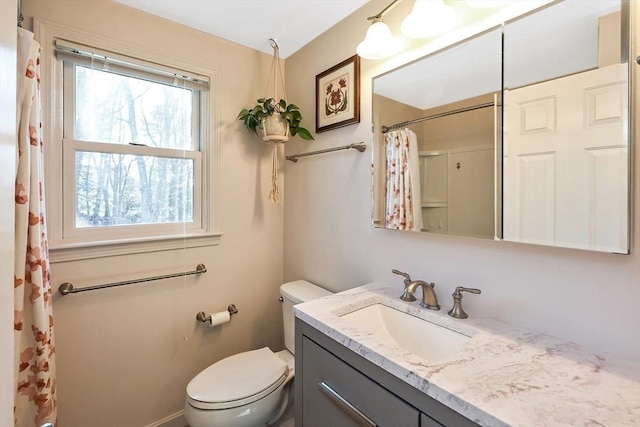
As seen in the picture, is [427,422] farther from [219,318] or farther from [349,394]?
[219,318]

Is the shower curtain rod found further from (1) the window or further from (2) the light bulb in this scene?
(1) the window

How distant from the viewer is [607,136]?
76cm

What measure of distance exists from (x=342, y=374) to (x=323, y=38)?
5.72 feet

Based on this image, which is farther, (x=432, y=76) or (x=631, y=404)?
(x=432, y=76)

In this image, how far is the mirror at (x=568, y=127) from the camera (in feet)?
2.47

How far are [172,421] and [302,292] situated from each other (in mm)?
1074

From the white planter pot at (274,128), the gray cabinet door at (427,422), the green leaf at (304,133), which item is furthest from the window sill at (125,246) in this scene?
the gray cabinet door at (427,422)

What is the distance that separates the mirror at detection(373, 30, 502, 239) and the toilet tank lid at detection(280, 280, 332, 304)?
54 centimetres

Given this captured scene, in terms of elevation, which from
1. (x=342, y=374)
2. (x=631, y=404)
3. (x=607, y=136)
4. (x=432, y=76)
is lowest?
(x=342, y=374)

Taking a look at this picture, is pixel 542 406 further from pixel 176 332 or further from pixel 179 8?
pixel 179 8

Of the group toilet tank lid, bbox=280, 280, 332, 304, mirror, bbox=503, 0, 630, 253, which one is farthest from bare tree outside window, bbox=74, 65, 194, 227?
mirror, bbox=503, 0, 630, 253

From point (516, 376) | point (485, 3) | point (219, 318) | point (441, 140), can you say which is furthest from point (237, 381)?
point (485, 3)

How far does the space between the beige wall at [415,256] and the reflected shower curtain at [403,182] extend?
69 mm

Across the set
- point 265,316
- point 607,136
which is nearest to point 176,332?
point 265,316
